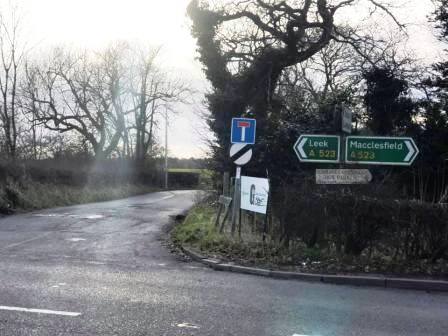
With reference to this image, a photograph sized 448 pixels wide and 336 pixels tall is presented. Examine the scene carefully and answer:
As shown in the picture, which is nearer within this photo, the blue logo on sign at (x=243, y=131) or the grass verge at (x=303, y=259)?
the grass verge at (x=303, y=259)

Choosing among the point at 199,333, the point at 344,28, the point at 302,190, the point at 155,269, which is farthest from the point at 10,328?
the point at 344,28

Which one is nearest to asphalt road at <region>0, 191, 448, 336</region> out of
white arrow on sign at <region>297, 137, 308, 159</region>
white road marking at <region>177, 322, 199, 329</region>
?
white road marking at <region>177, 322, 199, 329</region>

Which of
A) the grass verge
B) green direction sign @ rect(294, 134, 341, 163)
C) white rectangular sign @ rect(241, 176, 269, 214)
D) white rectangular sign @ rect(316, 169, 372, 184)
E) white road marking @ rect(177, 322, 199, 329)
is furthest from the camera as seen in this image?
white rectangular sign @ rect(241, 176, 269, 214)

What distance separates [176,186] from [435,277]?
159 ft

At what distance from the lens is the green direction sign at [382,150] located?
35.6ft

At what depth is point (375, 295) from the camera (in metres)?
8.02

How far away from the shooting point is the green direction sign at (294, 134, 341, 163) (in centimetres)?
1139

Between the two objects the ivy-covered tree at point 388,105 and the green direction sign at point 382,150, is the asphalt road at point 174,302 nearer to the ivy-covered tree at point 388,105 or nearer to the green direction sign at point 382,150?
the green direction sign at point 382,150

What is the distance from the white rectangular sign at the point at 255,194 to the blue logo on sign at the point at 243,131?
0.94m

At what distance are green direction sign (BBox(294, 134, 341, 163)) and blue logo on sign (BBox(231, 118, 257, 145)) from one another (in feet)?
4.59

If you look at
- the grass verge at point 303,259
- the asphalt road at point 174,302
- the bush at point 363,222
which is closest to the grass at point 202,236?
the grass verge at point 303,259

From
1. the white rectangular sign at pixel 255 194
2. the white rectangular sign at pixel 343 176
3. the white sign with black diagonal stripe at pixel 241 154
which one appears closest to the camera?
the white rectangular sign at pixel 343 176

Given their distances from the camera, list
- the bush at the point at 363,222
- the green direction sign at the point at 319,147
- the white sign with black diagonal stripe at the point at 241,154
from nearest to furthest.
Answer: the bush at the point at 363,222
the green direction sign at the point at 319,147
the white sign with black diagonal stripe at the point at 241,154

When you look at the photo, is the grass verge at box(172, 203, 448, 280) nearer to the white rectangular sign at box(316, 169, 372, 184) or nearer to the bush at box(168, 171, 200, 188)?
the white rectangular sign at box(316, 169, 372, 184)
